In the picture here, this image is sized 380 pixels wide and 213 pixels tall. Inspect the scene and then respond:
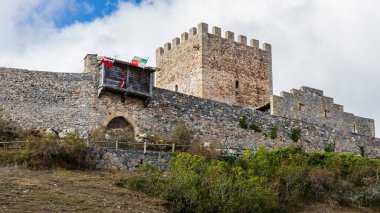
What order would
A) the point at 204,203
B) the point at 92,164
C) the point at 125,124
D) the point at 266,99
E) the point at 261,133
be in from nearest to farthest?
the point at 204,203
the point at 92,164
the point at 125,124
the point at 261,133
the point at 266,99

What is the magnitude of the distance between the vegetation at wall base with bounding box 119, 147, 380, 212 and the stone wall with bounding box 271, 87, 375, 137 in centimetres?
799

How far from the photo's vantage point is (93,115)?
3181 centimetres

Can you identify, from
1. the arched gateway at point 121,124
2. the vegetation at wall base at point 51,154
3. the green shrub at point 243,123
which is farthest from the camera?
the green shrub at point 243,123

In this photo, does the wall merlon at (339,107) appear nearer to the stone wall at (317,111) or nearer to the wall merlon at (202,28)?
the stone wall at (317,111)

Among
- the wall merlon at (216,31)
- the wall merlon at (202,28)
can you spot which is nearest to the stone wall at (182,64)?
the wall merlon at (202,28)

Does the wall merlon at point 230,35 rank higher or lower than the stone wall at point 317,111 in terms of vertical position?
higher

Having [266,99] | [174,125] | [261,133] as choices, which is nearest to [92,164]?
[174,125]

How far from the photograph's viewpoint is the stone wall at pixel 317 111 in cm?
4006


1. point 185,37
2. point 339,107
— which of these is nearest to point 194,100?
point 185,37

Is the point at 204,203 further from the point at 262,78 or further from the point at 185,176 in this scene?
the point at 262,78

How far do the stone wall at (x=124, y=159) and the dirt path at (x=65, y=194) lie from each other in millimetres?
1456

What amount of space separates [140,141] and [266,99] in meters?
13.9

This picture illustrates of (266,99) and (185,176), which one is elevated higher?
(266,99)

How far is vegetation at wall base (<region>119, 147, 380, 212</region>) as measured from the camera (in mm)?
24766
